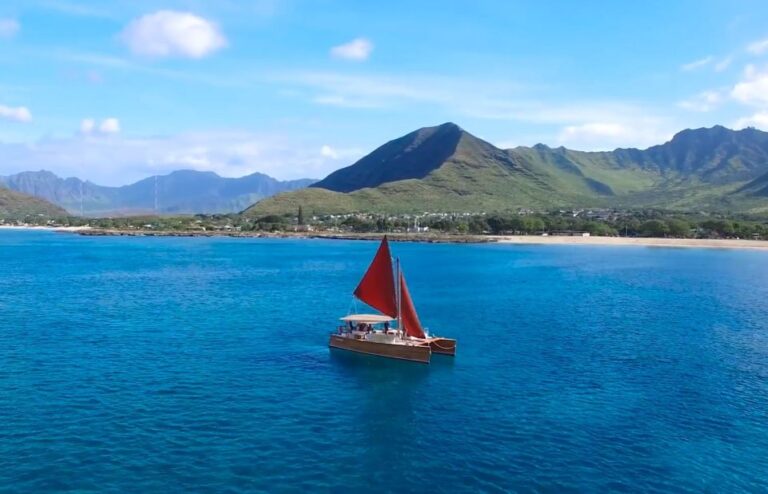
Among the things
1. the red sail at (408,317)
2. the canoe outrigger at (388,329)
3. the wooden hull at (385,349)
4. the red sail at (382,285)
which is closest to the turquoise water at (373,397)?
the wooden hull at (385,349)

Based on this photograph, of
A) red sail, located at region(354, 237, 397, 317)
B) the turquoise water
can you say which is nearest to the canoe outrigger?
red sail, located at region(354, 237, 397, 317)

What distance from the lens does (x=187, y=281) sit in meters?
111

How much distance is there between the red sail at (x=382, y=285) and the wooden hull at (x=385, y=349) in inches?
151

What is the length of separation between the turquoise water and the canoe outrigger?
1688 millimetres

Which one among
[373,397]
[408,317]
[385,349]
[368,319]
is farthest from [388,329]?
[373,397]

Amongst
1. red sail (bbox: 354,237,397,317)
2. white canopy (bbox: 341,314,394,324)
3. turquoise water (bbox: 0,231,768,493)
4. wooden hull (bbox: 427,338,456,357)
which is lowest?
turquoise water (bbox: 0,231,768,493)


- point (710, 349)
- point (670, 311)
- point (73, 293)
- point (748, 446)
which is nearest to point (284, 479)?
point (748, 446)

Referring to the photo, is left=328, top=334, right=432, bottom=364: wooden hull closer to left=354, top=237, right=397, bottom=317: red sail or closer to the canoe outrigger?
the canoe outrigger

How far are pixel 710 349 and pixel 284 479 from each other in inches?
1927

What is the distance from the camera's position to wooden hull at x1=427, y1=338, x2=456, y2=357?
58062 millimetres

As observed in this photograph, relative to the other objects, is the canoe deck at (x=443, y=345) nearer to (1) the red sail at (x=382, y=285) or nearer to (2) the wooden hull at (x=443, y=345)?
(2) the wooden hull at (x=443, y=345)

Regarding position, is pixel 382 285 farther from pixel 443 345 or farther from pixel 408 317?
pixel 443 345

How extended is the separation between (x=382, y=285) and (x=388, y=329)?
14.8ft

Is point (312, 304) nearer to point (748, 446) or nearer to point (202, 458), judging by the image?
point (202, 458)
